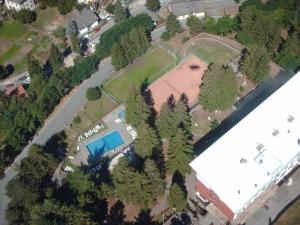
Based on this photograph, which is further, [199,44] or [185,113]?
[199,44]

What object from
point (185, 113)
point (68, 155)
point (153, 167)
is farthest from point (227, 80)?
point (68, 155)

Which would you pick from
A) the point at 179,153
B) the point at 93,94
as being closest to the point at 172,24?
the point at 93,94

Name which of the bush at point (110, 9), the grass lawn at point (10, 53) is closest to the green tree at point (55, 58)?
the grass lawn at point (10, 53)

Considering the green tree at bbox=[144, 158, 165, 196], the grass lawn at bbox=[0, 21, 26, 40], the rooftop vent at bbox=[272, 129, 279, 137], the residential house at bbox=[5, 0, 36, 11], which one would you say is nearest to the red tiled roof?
the green tree at bbox=[144, 158, 165, 196]

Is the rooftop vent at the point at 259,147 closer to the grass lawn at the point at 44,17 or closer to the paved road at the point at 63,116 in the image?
the paved road at the point at 63,116

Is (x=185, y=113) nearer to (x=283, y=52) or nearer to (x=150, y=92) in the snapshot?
(x=150, y=92)

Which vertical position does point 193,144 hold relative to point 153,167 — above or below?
below
